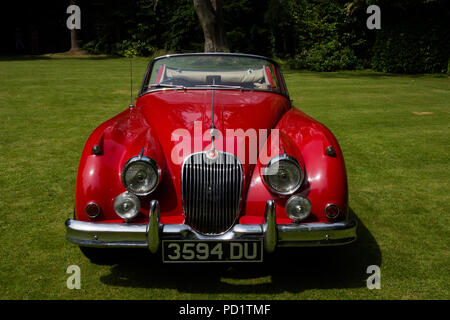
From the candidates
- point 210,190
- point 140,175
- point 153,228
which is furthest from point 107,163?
point 210,190

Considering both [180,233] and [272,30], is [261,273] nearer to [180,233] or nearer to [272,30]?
[180,233]

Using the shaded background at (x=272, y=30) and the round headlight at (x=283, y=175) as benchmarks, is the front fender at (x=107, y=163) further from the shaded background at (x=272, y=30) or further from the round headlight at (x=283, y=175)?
the shaded background at (x=272, y=30)

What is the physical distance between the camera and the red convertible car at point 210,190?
2838 millimetres

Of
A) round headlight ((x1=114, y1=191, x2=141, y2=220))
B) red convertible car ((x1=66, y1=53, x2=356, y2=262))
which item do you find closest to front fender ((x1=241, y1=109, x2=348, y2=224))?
red convertible car ((x1=66, y1=53, x2=356, y2=262))

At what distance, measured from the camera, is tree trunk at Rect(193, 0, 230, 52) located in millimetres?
17469

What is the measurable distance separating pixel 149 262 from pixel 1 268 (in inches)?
44.1

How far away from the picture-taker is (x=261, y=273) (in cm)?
335

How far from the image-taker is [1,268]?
10.9ft

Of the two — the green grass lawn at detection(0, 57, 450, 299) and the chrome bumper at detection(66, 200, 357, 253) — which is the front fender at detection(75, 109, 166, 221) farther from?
the green grass lawn at detection(0, 57, 450, 299)

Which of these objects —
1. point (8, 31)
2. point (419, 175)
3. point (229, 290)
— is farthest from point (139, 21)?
point (229, 290)

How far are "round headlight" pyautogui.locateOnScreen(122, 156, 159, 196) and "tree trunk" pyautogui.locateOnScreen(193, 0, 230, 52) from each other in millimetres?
15631

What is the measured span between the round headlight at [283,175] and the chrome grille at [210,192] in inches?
8.3

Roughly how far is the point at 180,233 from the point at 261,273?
89cm

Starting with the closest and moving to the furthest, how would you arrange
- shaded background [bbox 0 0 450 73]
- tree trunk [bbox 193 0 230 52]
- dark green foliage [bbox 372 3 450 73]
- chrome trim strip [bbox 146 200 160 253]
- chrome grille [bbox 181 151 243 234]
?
chrome trim strip [bbox 146 200 160 253] < chrome grille [bbox 181 151 243 234] < tree trunk [bbox 193 0 230 52] < dark green foliage [bbox 372 3 450 73] < shaded background [bbox 0 0 450 73]
